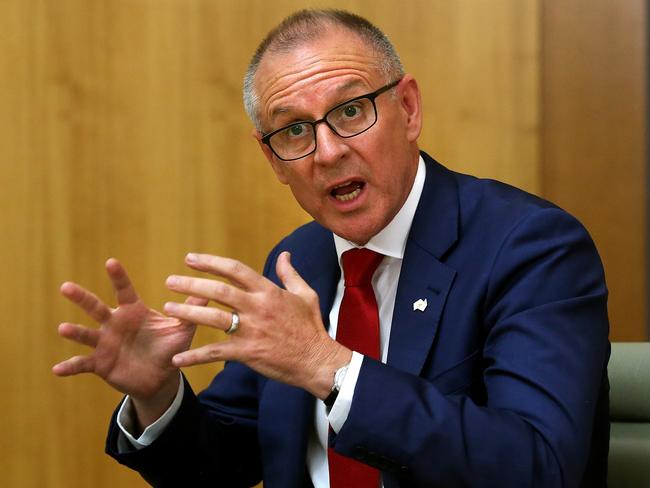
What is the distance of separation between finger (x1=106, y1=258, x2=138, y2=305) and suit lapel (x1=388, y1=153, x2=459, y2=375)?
1.38 ft

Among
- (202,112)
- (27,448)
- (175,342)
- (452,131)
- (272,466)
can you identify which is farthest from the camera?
(452,131)

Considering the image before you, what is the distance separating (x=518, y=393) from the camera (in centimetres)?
137

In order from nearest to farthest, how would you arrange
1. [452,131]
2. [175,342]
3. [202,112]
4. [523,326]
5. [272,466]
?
[523,326] < [175,342] < [272,466] < [202,112] < [452,131]

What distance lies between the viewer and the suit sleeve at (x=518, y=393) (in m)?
1.29

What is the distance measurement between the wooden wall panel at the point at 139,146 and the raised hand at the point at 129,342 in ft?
2.75

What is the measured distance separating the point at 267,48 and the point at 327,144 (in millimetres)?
249

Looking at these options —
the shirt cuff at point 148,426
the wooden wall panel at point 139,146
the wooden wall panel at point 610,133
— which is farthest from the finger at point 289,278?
the wooden wall panel at point 610,133

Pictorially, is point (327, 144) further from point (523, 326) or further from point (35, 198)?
point (35, 198)

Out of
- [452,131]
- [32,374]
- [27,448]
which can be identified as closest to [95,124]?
[32,374]

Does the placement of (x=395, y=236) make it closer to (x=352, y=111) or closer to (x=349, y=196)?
(x=349, y=196)

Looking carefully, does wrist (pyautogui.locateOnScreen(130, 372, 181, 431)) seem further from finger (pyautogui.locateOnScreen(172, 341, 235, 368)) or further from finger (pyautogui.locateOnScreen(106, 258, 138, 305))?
finger (pyautogui.locateOnScreen(172, 341, 235, 368))

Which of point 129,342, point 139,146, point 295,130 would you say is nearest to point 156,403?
point 129,342

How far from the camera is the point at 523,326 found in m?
1.42

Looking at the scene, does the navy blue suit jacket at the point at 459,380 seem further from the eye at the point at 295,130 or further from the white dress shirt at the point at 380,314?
the eye at the point at 295,130
